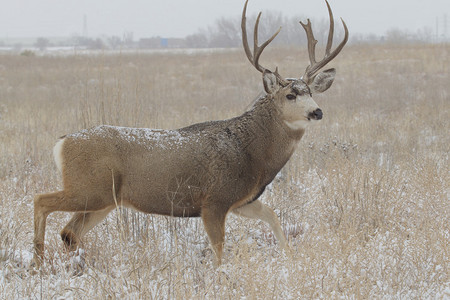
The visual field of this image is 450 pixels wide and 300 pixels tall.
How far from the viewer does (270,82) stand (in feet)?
16.6

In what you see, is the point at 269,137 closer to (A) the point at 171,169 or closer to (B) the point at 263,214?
(B) the point at 263,214

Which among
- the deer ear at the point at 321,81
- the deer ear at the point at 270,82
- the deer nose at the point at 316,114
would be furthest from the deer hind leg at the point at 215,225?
the deer ear at the point at 321,81

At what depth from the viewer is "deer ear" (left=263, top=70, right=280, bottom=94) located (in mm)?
5027

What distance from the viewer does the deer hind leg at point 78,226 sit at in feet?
16.3

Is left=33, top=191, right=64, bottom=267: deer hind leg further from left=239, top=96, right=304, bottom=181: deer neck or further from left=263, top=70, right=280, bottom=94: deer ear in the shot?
left=263, top=70, right=280, bottom=94: deer ear

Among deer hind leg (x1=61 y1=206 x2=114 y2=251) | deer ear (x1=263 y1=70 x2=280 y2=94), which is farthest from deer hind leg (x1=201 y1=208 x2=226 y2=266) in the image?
deer ear (x1=263 y1=70 x2=280 y2=94)

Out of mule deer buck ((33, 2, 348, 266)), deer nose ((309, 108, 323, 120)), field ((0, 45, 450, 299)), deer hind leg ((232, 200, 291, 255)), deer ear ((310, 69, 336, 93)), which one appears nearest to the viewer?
field ((0, 45, 450, 299))

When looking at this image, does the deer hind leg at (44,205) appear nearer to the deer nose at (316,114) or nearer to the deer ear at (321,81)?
the deer nose at (316,114)

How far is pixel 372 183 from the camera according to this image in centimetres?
619

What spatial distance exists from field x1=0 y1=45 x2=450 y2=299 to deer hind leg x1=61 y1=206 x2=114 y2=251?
104mm

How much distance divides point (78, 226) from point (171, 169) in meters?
1.06

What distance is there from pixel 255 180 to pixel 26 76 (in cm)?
1956

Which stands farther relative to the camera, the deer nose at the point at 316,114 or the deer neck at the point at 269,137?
the deer neck at the point at 269,137

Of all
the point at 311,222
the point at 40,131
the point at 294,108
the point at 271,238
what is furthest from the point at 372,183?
the point at 40,131
